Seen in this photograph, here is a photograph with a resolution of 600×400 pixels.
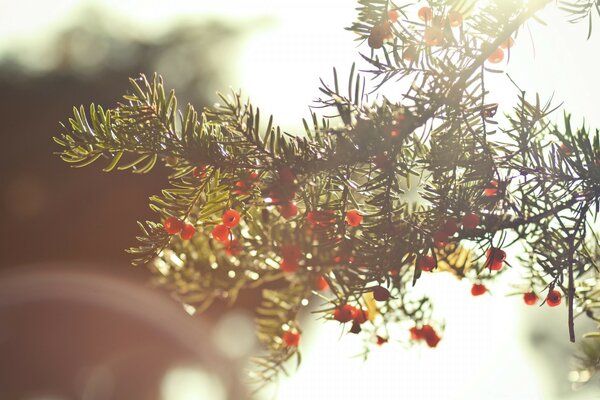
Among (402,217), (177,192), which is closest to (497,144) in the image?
(402,217)

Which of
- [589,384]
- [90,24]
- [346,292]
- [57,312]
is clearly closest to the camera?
[346,292]

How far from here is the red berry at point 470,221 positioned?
1.24 meters

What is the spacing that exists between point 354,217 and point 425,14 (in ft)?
1.71

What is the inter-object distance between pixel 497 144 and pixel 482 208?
208 mm

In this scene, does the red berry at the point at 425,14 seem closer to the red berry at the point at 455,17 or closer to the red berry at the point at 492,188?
the red berry at the point at 455,17

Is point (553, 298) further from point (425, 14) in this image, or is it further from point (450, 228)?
point (425, 14)

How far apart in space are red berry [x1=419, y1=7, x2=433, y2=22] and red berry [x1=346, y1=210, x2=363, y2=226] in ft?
1.63

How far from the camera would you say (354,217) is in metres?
1.31

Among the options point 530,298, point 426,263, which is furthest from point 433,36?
point 530,298

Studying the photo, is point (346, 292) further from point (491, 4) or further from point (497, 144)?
point (491, 4)

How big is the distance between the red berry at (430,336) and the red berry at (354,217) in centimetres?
56

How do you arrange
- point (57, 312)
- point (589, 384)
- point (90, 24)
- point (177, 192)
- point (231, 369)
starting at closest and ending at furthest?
point (177, 192) < point (589, 384) < point (231, 369) < point (57, 312) < point (90, 24)

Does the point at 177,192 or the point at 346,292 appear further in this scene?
the point at 177,192

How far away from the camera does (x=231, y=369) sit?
6.92 metres
